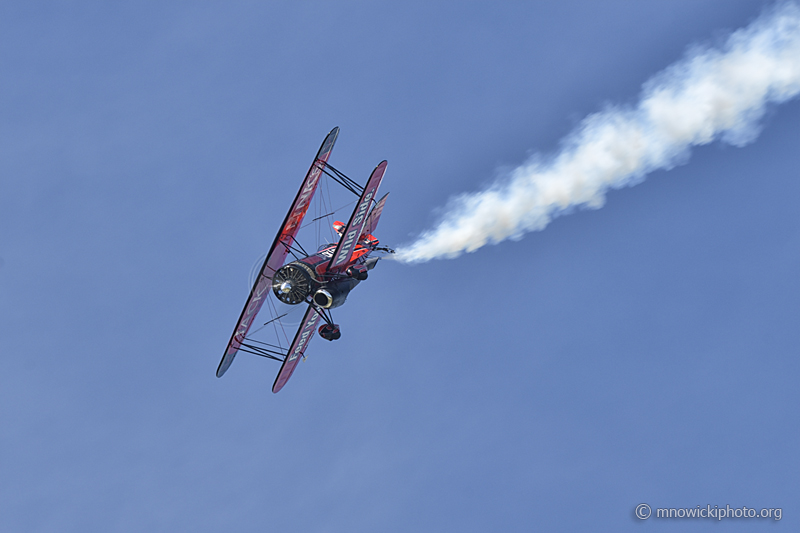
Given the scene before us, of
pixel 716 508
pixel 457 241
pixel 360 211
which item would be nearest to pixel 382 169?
pixel 360 211

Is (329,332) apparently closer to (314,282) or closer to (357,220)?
(314,282)

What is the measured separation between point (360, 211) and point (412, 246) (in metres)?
6.74

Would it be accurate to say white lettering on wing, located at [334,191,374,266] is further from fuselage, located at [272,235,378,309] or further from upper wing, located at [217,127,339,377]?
upper wing, located at [217,127,339,377]

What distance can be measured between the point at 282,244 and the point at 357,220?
3.40 m

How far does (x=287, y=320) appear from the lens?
1491 inches

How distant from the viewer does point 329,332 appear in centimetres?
3719

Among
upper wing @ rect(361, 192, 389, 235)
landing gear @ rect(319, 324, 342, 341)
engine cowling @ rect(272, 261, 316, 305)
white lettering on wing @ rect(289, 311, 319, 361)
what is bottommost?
landing gear @ rect(319, 324, 342, 341)

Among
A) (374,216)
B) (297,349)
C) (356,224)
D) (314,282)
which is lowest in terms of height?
(314,282)

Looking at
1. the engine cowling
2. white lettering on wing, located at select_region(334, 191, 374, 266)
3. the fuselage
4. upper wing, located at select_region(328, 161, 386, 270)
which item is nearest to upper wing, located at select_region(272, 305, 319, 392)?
the fuselage

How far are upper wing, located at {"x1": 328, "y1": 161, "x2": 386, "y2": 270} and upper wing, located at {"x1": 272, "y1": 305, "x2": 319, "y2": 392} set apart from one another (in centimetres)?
592

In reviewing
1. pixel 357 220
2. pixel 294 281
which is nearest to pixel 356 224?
pixel 357 220

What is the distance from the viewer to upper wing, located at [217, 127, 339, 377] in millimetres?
35312

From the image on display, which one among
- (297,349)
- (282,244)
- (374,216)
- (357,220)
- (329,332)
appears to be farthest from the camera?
(374,216)

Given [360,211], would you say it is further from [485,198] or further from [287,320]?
[485,198]
